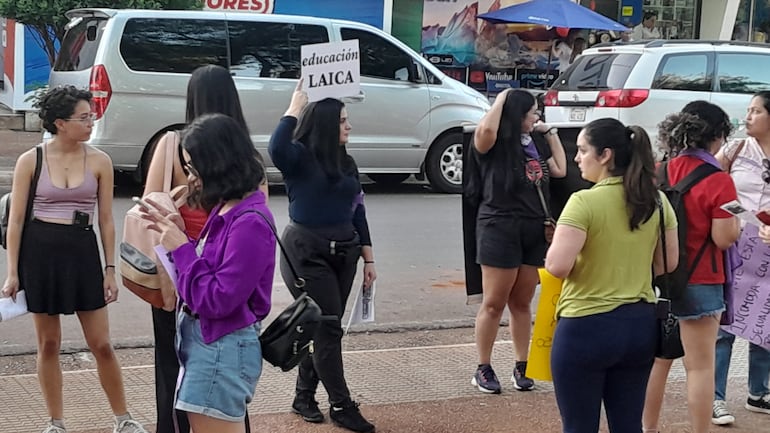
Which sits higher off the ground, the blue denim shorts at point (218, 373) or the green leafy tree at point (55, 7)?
the green leafy tree at point (55, 7)

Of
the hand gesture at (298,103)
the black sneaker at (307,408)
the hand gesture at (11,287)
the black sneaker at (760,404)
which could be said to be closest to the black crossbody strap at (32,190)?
the hand gesture at (11,287)

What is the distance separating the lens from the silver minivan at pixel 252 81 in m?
11.4

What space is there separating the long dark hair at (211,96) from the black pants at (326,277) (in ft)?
3.72

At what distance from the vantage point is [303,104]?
15.1ft

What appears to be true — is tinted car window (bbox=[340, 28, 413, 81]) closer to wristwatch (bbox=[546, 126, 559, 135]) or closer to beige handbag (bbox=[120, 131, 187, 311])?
wristwatch (bbox=[546, 126, 559, 135])

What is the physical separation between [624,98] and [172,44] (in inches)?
223

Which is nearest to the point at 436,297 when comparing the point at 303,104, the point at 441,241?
the point at 441,241

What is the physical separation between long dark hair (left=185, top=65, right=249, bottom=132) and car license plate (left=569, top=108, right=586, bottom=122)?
949 cm

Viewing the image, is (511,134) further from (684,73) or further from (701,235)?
(684,73)

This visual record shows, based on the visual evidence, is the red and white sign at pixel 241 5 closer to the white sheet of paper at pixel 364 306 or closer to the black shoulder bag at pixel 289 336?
the white sheet of paper at pixel 364 306

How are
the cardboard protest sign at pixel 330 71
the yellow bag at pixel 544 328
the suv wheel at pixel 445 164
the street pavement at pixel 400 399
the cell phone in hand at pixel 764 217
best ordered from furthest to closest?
1. the suv wheel at pixel 445 164
2. the street pavement at pixel 400 399
3. the cardboard protest sign at pixel 330 71
4. the cell phone in hand at pixel 764 217
5. the yellow bag at pixel 544 328

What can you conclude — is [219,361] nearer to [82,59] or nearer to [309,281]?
[309,281]

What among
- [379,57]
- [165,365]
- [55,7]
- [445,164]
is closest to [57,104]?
[165,365]

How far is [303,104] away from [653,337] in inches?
76.6
